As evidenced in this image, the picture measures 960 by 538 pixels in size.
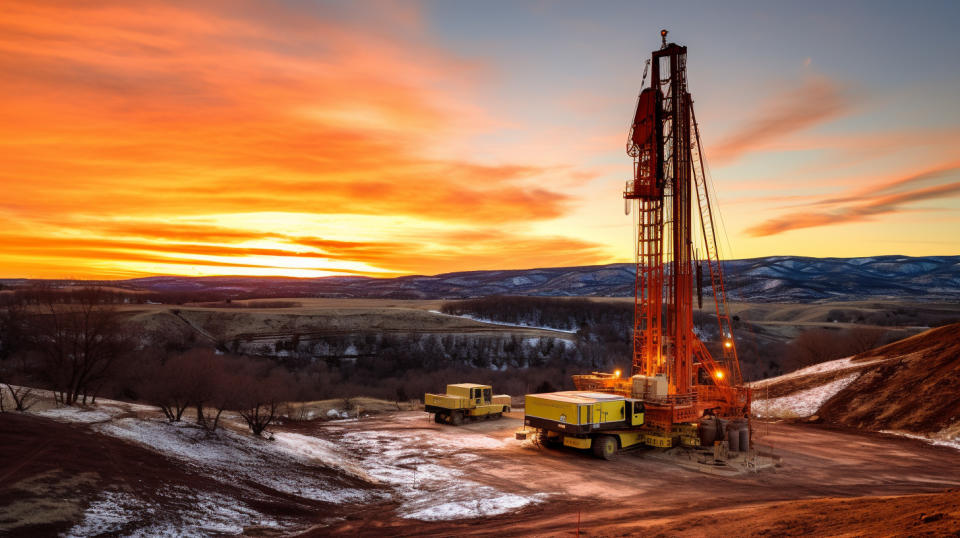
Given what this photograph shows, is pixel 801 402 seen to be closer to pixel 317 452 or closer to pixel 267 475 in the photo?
pixel 317 452

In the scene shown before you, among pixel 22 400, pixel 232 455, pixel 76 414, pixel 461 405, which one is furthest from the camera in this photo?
pixel 461 405

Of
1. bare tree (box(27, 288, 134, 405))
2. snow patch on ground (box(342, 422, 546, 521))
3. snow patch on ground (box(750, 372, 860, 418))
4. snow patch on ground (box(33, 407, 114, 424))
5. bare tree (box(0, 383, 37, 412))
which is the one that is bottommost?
snow patch on ground (box(342, 422, 546, 521))

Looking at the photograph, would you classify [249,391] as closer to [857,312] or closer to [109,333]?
[109,333]

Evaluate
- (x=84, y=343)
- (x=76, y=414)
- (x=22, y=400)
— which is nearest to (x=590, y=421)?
(x=76, y=414)

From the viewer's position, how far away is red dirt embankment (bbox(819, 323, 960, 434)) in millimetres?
32500

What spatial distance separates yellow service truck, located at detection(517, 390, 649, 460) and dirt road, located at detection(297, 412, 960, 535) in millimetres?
875

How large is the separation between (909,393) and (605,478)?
25111mm

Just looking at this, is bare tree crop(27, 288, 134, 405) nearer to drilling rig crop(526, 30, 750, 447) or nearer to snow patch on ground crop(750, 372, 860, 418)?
drilling rig crop(526, 30, 750, 447)

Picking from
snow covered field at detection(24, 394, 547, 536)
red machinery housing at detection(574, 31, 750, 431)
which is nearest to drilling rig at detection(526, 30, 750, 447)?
red machinery housing at detection(574, 31, 750, 431)

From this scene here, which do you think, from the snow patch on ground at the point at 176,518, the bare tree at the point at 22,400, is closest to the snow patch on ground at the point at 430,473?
the snow patch on ground at the point at 176,518

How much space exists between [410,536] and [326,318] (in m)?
103

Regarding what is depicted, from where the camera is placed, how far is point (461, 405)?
36.2 m

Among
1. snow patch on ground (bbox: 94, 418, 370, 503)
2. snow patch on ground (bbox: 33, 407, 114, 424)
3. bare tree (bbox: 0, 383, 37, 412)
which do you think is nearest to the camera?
snow patch on ground (bbox: 94, 418, 370, 503)

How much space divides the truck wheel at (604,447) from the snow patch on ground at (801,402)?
1854 centimetres
